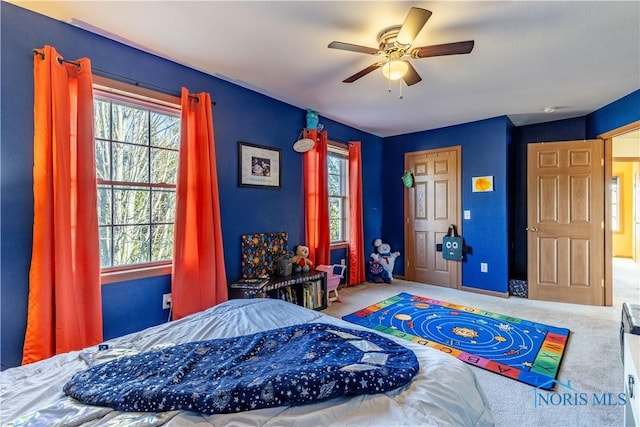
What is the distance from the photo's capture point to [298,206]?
12.1 ft

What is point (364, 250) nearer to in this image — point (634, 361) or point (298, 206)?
point (298, 206)

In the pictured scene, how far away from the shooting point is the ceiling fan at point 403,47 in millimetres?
1709

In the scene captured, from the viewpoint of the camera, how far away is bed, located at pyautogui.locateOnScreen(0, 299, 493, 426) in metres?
0.89

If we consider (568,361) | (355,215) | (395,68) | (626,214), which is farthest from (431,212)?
(626,214)

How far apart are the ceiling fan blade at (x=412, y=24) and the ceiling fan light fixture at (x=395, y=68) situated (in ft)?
0.61

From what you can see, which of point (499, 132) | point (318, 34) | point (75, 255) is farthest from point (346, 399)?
point (499, 132)

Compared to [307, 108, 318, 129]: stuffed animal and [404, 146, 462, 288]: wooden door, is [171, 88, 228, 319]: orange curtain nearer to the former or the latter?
[307, 108, 318, 129]: stuffed animal

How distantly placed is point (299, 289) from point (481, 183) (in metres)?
2.97

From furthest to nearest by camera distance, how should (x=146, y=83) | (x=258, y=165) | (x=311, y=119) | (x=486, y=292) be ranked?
(x=486, y=292)
(x=311, y=119)
(x=258, y=165)
(x=146, y=83)

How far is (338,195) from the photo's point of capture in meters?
4.51

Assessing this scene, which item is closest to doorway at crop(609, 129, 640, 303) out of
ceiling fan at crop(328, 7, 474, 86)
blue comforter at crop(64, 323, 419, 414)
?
ceiling fan at crop(328, 7, 474, 86)

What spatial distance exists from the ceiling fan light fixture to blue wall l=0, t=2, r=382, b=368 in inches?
61.1

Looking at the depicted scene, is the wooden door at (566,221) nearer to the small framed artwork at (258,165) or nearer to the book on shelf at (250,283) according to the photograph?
the small framed artwork at (258,165)

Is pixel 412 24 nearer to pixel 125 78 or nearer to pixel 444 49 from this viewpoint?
pixel 444 49
